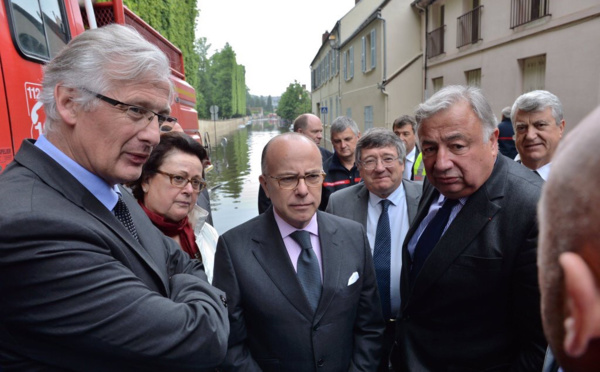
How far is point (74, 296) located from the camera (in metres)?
0.99

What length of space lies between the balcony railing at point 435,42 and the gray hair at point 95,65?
16.0m

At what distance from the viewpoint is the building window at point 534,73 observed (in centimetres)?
973

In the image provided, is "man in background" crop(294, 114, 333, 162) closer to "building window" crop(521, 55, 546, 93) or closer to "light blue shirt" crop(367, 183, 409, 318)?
"light blue shirt" crop(367, 183, 409, 318)

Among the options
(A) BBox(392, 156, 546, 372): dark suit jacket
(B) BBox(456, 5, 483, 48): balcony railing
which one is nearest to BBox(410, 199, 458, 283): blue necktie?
(A) BBox(392, 156, 546, 372): dark suit jacket

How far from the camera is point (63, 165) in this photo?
3.91 feet

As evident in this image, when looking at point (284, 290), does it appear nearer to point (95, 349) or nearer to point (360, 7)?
point (95, 349)

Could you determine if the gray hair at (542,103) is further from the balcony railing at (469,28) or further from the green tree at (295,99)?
the green tree at (295,99)

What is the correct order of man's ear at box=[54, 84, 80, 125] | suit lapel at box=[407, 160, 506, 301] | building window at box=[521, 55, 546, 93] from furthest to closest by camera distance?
building window at box=[521, 55, 546, 93]
suit lapel at box=[407, 160, 506, 301]
man's ear at box=[54, 84, 80, 125]

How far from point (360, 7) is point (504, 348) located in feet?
81.3

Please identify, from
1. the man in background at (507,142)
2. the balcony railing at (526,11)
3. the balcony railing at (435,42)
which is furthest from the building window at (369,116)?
the man in background at (507,142)

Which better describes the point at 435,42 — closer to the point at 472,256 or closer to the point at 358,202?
the point at 358,202

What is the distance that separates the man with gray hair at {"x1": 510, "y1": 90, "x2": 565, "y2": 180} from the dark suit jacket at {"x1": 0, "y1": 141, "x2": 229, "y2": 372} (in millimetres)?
3187

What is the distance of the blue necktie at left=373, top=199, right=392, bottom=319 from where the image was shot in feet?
8.46

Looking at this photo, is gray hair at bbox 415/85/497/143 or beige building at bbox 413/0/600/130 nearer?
gray hair at bbox 415/85/497/143
